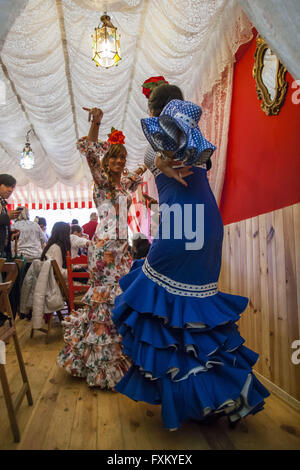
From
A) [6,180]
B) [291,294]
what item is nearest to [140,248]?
[6,180]

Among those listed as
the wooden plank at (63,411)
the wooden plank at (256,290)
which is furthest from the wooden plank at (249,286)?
the wooden plank at (63,411)

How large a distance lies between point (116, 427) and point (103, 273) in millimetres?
964

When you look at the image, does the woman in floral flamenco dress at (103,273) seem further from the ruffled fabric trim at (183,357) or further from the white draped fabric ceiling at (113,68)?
the white draped fabric ceiling at (113,68)

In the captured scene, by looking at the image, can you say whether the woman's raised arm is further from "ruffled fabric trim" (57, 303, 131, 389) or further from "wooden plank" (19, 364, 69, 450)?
"wooden plank" (19, 364, 69, 450)

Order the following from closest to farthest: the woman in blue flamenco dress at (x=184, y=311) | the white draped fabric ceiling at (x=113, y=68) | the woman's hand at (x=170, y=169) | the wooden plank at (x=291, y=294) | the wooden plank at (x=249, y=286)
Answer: the woman in blue flamenco dress at (x=184, y=311), the woman's hand at (x=170, y=169), the wooden plank at (x=291, y=294), the wooden plank at (x=249, y=286), the white draped fabric ceiling at (x=113, y=68)

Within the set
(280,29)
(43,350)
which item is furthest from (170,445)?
(43,350)

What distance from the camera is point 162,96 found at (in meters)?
1.61

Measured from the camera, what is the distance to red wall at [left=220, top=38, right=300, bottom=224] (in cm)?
194

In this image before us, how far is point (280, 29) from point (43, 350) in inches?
121

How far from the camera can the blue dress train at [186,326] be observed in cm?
141

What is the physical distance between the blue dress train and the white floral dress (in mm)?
652

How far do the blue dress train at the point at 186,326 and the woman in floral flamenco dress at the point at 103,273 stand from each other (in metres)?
0.66

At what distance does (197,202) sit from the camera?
1.55 metres

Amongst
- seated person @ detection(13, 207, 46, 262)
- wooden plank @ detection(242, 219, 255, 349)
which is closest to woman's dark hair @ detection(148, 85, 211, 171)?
wooden plank @ detection(242, 219, 255, 349)
